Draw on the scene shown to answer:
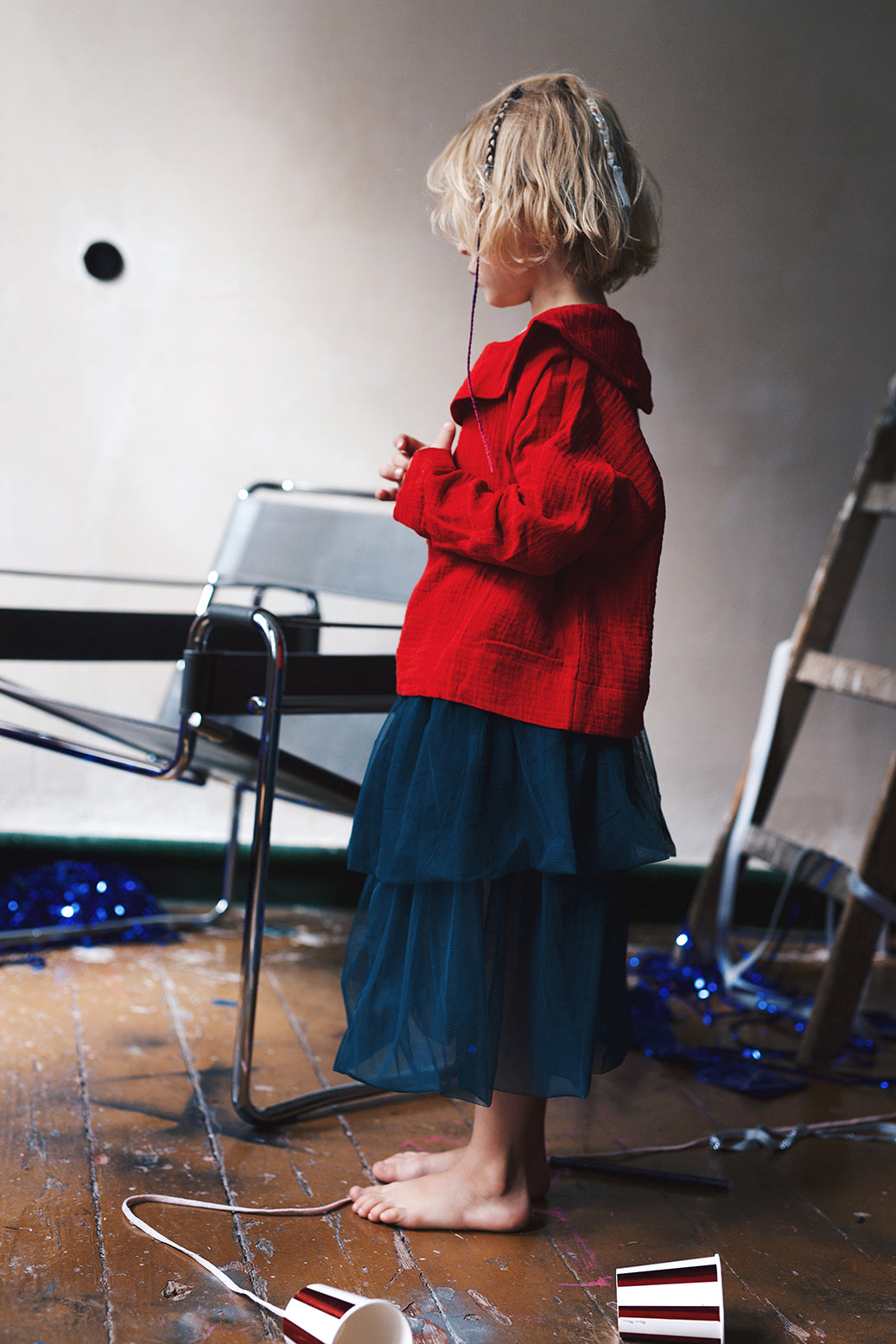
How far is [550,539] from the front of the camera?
1.09 m

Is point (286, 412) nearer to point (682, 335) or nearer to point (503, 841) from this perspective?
point (682, 335)

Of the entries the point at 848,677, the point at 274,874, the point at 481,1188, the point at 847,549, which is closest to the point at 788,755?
the point at 848,677

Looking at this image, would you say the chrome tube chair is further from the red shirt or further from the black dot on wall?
the black dot on wall

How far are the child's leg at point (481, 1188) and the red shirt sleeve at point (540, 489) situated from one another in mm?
573

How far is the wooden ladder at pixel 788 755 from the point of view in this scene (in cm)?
179

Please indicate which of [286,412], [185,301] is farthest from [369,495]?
[185,301]

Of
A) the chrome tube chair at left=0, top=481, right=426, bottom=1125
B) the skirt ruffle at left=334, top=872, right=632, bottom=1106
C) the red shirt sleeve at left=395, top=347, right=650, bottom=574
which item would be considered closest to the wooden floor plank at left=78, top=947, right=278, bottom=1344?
the chrome tube chair at left=0, top=481, right=426, bottom=1125

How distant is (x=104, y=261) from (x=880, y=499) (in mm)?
1475

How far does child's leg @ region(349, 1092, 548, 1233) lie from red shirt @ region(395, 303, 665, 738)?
0.43m

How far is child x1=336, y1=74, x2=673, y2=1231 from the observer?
1135mm

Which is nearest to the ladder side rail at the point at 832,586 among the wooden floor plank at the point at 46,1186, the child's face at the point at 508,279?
the child's face at the point at 508,279

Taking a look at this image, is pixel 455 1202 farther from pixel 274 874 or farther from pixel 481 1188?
pixel 274 874

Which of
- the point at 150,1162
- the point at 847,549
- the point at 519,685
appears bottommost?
the point at 150,1162

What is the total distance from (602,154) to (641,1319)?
1076mm
